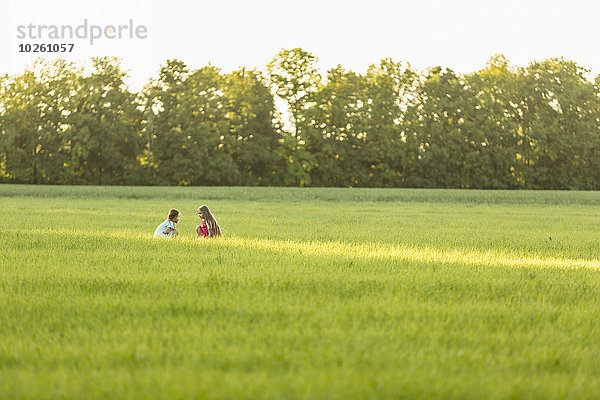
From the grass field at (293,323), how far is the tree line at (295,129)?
52.7 meters

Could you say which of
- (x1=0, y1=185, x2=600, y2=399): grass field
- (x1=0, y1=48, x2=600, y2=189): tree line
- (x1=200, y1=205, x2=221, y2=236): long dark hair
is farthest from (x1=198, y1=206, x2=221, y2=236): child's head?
(x1=0, y1=48, x2=600, y2=189): tree line

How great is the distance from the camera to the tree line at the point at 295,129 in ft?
208

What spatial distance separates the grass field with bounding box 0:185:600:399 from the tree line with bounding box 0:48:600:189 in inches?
2076

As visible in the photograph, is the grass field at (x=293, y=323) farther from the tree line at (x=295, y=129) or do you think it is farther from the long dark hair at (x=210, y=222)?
the tree line at (x=295, y=129)

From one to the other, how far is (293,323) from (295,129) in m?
60.3

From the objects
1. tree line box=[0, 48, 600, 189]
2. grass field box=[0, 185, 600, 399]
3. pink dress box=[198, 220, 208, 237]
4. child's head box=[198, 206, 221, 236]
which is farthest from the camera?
tree line box=[0, 48, 600, 189]

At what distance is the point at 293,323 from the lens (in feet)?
18.3

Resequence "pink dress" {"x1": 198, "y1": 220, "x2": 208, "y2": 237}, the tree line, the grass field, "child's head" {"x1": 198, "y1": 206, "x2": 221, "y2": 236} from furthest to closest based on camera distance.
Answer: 1. the tree line
2. "pink dress" {"x1": 198, "y1": 220, "x2": 208, "y2": 237}
3. "child's head" {"x1": 198, "y1": 206, "x2": 221, "y2": 236}
4. the grass field

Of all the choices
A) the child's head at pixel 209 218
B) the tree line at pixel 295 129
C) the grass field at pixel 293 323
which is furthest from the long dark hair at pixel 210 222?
the tree line at pixel 295 129

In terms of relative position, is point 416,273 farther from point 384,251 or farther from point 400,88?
Result: point 400,88

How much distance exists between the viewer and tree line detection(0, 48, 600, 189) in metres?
63.3

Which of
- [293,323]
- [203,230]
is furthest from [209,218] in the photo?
[293,323]

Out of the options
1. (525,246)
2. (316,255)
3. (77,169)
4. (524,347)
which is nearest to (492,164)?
(77,169)

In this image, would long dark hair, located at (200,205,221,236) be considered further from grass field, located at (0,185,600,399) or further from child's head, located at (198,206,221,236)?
grass field, located at (0,185,600,399)
